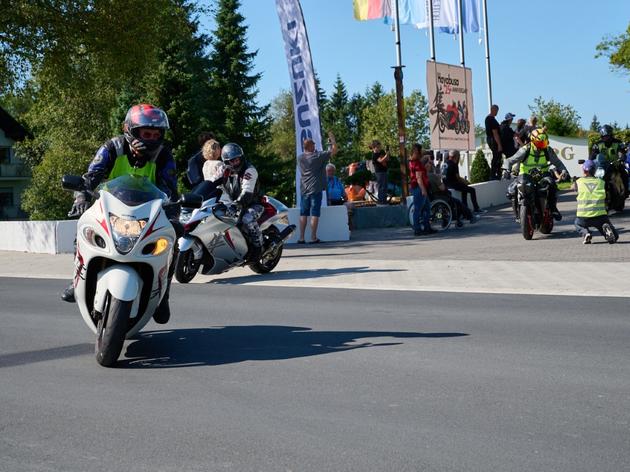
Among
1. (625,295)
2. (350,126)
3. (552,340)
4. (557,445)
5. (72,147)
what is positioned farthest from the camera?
(350,126)

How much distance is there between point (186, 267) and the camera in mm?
12695

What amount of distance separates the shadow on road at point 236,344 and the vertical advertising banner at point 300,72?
12649 mm

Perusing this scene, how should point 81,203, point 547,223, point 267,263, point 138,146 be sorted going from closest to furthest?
1. point 81,203
2. point 138,146
3. point 267,263
4. point 547,223

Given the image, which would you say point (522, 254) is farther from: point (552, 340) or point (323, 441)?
point (323, 441)

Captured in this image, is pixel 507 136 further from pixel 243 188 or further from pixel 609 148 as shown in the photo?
pixel 243 188

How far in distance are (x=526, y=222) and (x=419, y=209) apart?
10.5 ft

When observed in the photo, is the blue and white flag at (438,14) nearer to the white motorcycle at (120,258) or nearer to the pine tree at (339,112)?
the white motorcycle at (120,258)

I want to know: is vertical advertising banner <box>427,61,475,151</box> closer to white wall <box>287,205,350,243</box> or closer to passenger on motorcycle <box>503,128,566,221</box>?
white wall <box>287,205,350,243</box>

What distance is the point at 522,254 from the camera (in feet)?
50.0

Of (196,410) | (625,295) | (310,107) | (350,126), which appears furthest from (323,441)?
(350,126)

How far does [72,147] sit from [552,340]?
57646 mm

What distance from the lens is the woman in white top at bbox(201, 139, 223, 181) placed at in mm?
13227

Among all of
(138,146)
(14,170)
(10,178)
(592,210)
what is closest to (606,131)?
(592,210)

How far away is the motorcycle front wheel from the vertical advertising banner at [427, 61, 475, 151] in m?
15.0
